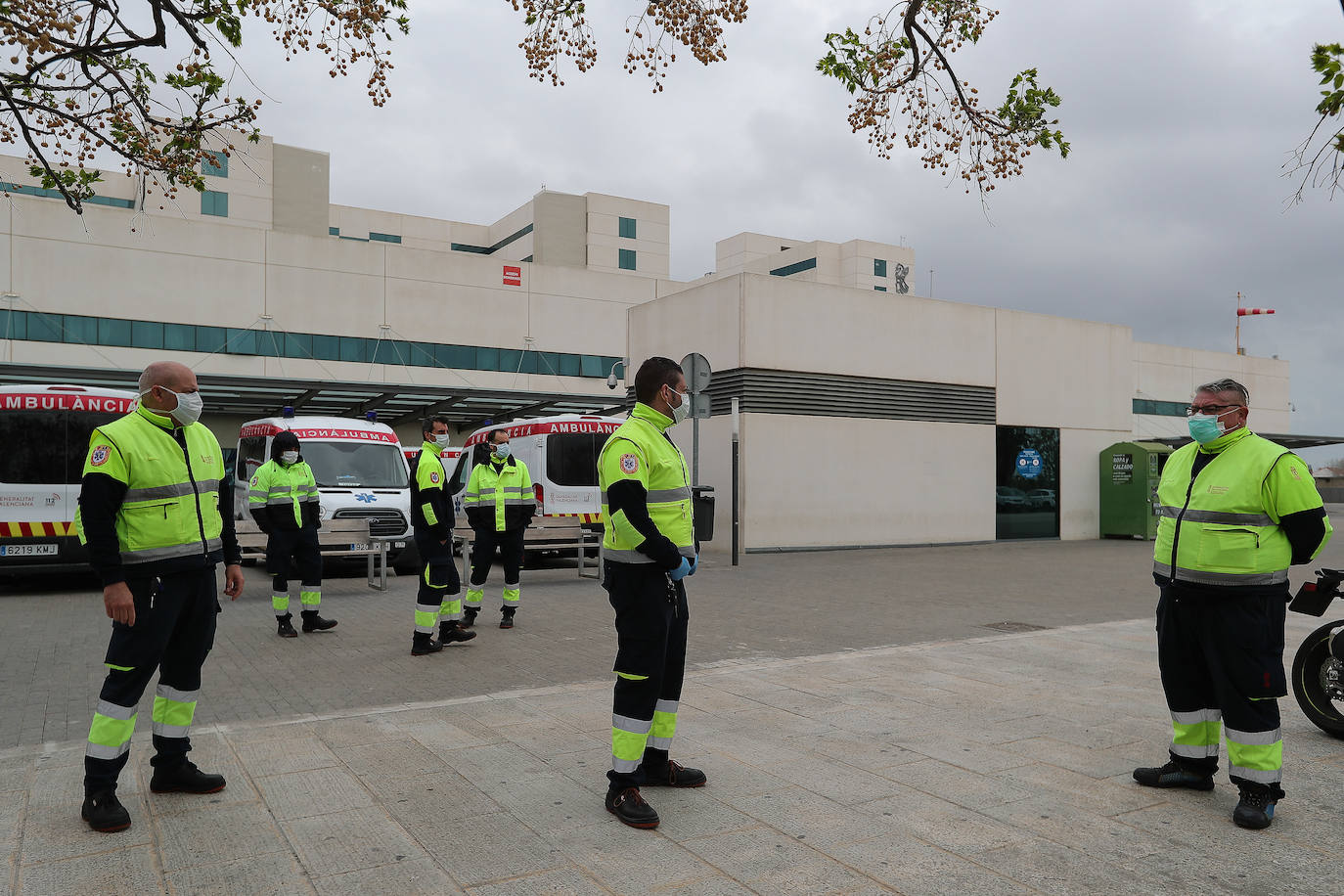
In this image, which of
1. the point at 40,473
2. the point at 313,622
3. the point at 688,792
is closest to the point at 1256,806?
the point at 688,792

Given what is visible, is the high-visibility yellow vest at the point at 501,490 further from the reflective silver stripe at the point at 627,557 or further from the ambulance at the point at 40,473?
the ambulance at the point at 40,473

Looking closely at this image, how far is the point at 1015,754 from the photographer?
480 cm

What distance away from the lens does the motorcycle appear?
16.7 feet

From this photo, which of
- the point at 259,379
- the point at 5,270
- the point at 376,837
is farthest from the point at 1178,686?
the point at 5,270

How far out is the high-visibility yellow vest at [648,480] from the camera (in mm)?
4051

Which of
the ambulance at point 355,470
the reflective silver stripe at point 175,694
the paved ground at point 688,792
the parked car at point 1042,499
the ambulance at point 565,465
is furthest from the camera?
the parked car at point 1042,499

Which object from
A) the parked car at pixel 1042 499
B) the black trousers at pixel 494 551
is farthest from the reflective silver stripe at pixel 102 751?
the parked car at pixel 1042 499

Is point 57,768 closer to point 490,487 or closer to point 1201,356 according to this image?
point 490,487

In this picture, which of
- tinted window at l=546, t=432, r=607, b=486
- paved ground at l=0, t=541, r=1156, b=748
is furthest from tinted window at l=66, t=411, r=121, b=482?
tinted window at l=546, t=432, r=607, b=486

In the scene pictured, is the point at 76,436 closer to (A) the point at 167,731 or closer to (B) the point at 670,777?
(A) the point at 167,731

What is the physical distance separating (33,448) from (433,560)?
705 cm

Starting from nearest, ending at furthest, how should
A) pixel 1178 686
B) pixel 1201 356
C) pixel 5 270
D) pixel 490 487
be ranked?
pixel 1178 686 < pixel 490 487 < pixel 5 270 < pixel 1201 356

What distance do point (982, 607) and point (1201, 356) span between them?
50841 millimetres

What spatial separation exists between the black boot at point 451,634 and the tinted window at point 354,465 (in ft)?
21.9
